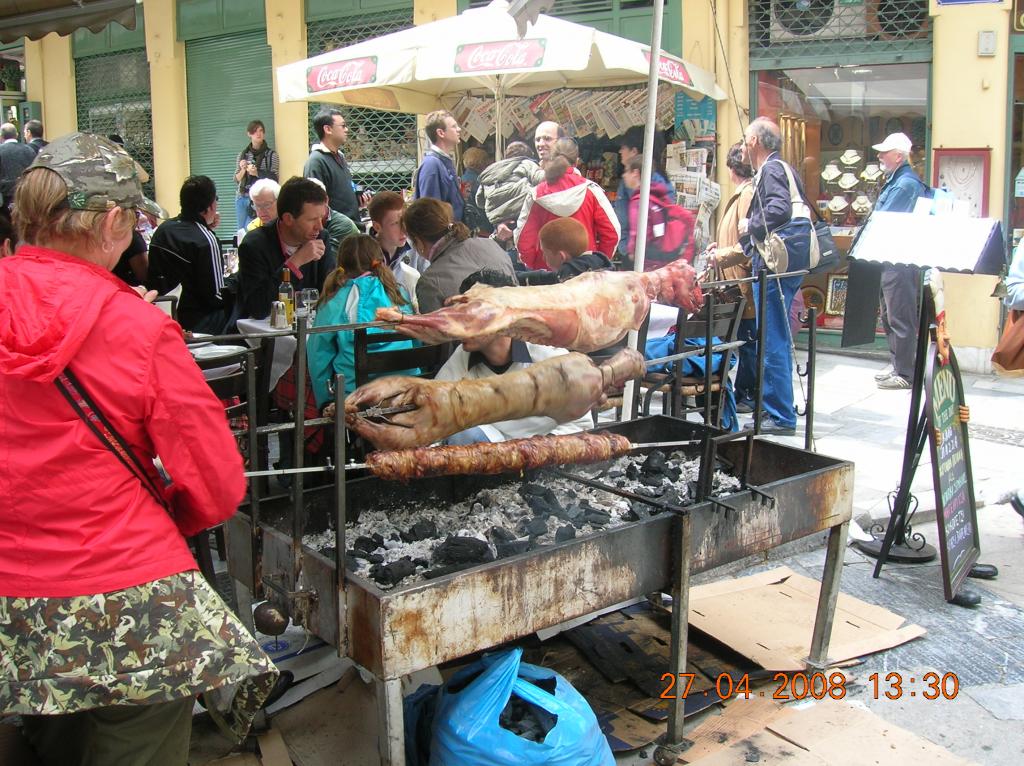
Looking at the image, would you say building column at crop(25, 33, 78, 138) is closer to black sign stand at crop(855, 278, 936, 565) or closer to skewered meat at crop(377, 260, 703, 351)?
skewered meat at crop(377, 260, 703, 351)

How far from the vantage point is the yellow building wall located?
855cm

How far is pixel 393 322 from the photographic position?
119 inches

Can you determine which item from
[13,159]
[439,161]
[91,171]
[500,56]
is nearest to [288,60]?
[13,159]

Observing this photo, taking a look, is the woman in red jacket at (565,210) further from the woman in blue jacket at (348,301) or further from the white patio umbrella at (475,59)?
the woman in blue jacket at (348,301)

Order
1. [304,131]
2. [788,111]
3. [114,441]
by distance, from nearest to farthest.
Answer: [114,441] → [788,111] → [304,131]

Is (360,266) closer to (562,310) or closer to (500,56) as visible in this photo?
(562,310)

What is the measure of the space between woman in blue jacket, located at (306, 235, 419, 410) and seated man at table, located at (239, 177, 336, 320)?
2.68ft

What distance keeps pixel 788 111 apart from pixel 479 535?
7816 millimetres

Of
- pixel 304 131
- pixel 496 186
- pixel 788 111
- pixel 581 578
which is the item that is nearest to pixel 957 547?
pixel 581 578

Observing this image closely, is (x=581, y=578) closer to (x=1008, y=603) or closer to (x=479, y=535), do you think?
(x=479, y=535)

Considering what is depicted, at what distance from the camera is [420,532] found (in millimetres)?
3426

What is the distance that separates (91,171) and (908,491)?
13.0ft

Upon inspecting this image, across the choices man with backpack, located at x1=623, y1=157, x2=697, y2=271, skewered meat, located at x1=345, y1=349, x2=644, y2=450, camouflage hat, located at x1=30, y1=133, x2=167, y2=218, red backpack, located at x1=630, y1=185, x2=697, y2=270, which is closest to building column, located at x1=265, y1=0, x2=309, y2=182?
man with backpack, located at x1=623, y1=157, x2=697, y2=271

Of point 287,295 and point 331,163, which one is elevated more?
point 331,163
